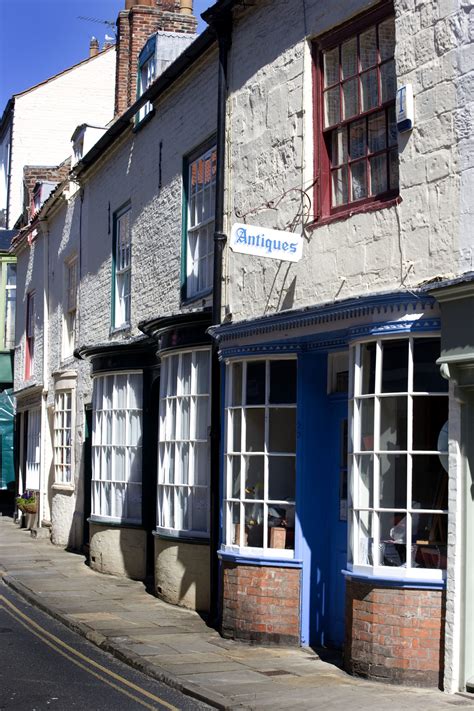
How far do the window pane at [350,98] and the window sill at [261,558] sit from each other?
14.7 feet

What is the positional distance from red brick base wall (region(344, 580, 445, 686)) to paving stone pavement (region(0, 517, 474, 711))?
5.9 inches

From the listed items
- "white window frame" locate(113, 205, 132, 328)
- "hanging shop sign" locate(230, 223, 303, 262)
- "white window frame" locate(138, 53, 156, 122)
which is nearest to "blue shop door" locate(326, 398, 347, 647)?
"hanging shop sign" locate(230, 223, 303, 262)

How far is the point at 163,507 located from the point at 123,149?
7101 mm

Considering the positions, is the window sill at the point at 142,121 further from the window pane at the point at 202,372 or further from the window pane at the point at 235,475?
the window pane at the point at 235,475

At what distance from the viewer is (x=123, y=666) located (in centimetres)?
1024

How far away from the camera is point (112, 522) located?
1698cm

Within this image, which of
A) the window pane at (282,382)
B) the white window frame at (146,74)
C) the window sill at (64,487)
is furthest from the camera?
the window sill at (64,487)

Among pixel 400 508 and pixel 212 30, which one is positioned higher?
pixel 212 30

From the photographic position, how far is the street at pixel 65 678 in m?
8.59

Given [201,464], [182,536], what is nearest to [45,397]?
[182,536]

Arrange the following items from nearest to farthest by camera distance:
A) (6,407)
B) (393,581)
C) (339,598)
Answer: (393,581)
(339,598)
(6,407)

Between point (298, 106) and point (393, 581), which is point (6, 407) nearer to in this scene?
point (298, 106)

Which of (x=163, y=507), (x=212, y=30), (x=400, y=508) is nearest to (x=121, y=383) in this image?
(x=163, y=507)

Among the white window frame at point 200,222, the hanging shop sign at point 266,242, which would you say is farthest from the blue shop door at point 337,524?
the white window frame at point 200,222
